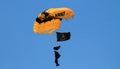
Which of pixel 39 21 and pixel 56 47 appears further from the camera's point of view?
pixel 56 47

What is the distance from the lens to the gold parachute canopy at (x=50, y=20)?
10.8 meters

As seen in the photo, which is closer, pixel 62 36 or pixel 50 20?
pixel 50 20

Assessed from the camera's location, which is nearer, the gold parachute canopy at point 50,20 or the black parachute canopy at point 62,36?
the gold parachute canopy at point 50,20

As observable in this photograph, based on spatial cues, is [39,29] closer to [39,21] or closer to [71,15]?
[39,21]

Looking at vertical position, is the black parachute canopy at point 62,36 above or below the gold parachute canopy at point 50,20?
below

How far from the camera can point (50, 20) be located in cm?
1099

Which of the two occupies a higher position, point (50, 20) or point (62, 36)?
point (50, 20)

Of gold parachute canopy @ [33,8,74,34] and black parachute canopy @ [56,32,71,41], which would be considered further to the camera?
black parachute canopy @ [56,32,71,41]

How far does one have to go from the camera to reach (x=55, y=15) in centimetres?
1103

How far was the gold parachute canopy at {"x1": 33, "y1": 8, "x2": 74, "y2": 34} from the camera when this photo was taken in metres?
10.8

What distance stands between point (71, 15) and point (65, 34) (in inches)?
20.3

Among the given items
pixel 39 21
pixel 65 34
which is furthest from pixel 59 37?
pixel 39 21

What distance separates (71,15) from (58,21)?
0.35 meters

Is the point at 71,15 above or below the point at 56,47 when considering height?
above
